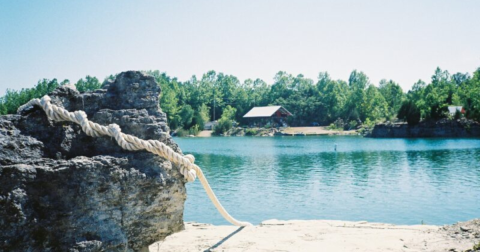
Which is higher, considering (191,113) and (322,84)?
(322,84)

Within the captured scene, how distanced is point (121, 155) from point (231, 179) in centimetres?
1888

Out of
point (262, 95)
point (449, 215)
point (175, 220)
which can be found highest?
point (262, 95)

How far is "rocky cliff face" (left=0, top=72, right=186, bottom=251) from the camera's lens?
126 inches

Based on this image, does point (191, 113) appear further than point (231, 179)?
Yes

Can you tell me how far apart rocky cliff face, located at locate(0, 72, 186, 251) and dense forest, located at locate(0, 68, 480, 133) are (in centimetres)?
6382

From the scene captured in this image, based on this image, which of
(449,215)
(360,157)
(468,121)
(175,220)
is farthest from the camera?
(468,121)

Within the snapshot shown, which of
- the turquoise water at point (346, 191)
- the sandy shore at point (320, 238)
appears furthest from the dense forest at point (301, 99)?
the sandy shore at point (320, 238)

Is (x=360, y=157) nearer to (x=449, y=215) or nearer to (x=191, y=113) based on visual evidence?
(x=449, y=215)

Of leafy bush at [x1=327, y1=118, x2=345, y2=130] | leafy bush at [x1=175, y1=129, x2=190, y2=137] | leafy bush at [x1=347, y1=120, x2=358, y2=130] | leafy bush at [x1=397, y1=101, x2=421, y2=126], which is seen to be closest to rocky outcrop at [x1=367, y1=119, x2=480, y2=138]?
leafy bush at [x1=397, y1=101, x2=421, y2=126]

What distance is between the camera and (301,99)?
3593 inches

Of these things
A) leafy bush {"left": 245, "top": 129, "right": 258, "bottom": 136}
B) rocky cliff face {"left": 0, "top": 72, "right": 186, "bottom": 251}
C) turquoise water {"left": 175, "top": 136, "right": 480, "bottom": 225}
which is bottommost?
turquoise water {"left": 175, "top": 136, "right": 480, "bottom": 225}

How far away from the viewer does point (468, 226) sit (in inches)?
238

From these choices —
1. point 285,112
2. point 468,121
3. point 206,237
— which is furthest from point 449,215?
point 285,112

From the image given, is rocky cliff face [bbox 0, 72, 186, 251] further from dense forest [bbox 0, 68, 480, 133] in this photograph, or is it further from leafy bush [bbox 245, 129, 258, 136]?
leafy bush [bbox 245, 129, 258, 136]
